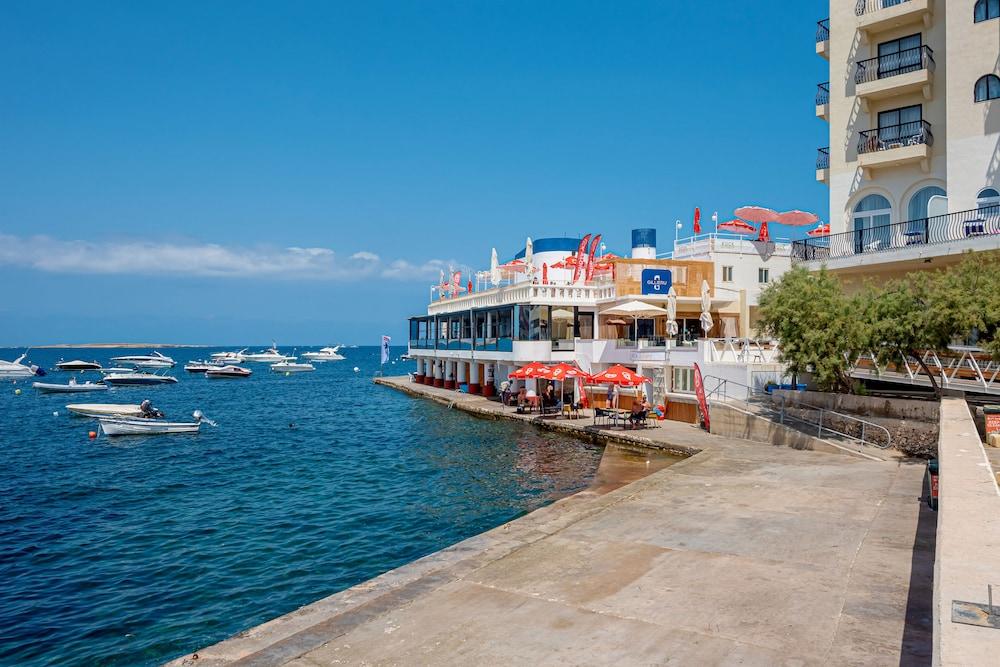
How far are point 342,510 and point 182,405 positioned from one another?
45.5 metres

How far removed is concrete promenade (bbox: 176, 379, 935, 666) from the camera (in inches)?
316

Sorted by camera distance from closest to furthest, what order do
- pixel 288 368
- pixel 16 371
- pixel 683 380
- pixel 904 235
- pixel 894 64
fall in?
pixel 904 235
pixel 894 64
pixel 683 380
pixel 16 371
pixel 288 368

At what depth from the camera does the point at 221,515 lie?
66.1ft

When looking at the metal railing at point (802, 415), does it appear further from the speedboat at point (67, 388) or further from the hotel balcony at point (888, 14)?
the speedboat at point (67, 388)

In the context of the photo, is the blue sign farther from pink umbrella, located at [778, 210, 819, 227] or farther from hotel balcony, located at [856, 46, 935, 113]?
hotel balcony, located at [856, 46, 935, 113]

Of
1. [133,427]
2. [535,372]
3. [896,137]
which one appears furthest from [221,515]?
[896,137]

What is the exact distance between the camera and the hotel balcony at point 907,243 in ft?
80.6

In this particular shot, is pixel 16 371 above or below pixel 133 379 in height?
above

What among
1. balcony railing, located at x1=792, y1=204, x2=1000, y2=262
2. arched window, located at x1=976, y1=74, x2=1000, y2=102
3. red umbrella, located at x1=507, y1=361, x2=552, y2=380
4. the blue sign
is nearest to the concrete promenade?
balcony railing, located at x1=792, y1=204, x2=1000, y2=262

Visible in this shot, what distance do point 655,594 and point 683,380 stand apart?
A: 24.1 meters

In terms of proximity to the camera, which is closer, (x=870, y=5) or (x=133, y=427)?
(x=870, y=5)

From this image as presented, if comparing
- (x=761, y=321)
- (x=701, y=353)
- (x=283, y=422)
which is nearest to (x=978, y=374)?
(x=761, y=321)

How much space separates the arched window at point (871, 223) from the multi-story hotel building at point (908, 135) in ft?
0.14

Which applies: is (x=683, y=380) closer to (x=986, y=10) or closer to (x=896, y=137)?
(x=896, y=137)
